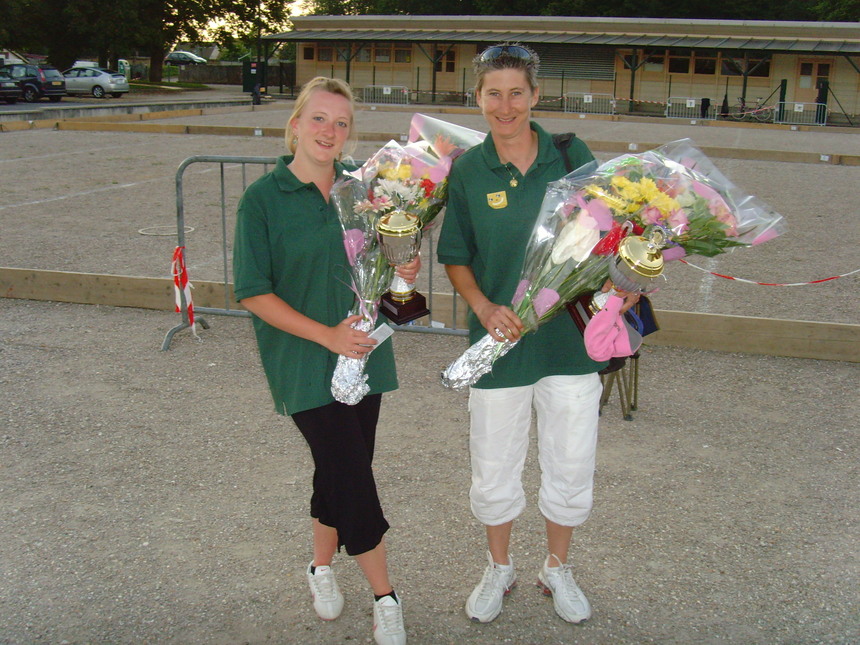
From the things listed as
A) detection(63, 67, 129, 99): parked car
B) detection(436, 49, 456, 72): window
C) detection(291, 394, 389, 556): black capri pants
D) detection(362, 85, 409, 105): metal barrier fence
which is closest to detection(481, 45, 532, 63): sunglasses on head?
detection(291, 394, 389, 556): black capri pants

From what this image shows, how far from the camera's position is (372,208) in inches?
116

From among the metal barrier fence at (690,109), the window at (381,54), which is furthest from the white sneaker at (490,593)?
the window at (381,54)

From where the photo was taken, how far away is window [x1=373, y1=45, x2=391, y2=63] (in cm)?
4612

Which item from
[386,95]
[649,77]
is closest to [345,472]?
[386,95]

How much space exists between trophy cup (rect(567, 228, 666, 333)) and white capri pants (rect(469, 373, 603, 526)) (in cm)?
37

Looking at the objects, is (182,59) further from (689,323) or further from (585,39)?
(689,323)

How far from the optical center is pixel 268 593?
11.3ft

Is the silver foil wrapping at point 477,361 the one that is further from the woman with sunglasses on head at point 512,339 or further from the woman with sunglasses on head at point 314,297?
the woman with sunglasses on head at point 314,297

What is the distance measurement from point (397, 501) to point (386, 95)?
39.8 meters

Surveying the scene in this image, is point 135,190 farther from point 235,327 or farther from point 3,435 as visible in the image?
point 3,435

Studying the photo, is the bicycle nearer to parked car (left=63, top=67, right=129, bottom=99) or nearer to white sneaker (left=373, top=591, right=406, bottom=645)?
parked car (left=63, top=67, right=129, bottom=99)

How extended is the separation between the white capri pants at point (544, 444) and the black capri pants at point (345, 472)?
0.45 meters

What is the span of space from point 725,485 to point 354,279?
2498 millimetres

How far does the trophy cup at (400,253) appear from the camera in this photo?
2896 millimetres
